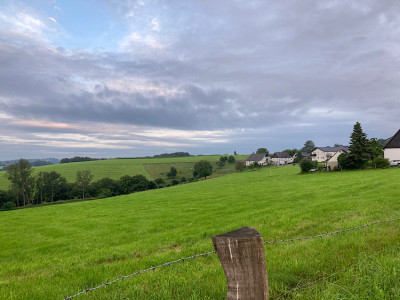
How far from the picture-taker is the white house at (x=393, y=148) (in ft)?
179

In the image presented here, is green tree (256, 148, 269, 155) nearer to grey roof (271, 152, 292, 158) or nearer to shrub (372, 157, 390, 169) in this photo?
grey roof (271, 152, 292, 158)

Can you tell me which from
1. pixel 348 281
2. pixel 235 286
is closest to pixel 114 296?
pixel 235 286

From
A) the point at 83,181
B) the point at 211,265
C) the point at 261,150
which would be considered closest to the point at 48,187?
the point at 83,181

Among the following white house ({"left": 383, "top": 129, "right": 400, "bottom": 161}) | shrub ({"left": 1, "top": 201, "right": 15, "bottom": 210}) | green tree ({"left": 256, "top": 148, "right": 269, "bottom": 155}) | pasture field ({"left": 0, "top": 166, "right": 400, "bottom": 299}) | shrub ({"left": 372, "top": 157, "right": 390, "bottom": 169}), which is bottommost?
shrub ({"left": 1, "top": 201, "right": 15, "bottom": 210})

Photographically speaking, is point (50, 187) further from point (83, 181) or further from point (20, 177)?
point (83, 181)

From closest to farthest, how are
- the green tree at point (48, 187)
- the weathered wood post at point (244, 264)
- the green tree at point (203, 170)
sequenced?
the weathered wood post at point (244, 264) < the green tree at point (48, 187) < the green tree at point (203, 170)

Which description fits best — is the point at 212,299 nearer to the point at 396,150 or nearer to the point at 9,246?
the point at 9,246

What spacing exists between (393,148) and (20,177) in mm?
97854

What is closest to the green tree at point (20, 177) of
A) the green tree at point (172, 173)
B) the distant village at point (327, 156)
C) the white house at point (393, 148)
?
the green tree at point (172, 173)

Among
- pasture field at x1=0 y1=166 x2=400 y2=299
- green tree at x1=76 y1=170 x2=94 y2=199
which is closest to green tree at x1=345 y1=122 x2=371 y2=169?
pasture field at x1=0 y1=166 x2=400 y2=299

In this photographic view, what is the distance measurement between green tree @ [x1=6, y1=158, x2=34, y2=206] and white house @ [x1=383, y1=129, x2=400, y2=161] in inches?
3757

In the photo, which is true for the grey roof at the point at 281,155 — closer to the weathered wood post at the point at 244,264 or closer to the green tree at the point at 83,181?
the green tree at the point at 83,181

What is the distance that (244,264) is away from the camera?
2.33 metres

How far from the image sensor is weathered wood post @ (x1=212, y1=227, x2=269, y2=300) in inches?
90.1
